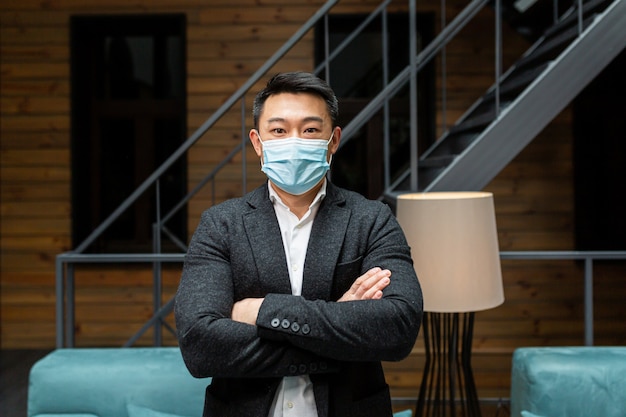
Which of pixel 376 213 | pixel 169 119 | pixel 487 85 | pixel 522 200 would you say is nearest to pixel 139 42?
pixel 169 119

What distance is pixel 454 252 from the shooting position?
2.14 metres

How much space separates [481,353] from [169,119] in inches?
115

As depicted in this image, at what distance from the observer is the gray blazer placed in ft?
4.20

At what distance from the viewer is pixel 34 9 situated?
5266 millimetres

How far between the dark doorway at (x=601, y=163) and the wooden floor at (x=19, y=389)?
232 centimetres

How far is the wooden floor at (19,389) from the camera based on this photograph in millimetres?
3080

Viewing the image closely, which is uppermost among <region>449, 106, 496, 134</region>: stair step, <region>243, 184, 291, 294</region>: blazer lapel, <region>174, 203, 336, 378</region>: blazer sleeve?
<region>449, 106, 496, 134</region>: stair step

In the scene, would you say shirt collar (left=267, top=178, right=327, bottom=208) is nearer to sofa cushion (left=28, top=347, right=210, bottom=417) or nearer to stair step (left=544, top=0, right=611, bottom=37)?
sofa cushion (left=28, top=347, right=210, bottom=417)

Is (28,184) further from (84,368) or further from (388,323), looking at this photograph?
(388,323)

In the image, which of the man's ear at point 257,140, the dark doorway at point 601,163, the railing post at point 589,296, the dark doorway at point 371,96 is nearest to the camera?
the man's ear at point 257,140

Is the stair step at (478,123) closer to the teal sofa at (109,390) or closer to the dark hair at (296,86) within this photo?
the teal sofa at (109,390)

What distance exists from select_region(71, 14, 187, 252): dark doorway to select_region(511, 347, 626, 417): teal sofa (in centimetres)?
374

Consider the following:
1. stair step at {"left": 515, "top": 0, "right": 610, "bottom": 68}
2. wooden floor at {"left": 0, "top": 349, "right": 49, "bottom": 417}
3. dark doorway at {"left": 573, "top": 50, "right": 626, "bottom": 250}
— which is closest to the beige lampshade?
stair step at {"left": 515, "top": 0, "right": 610, "bottom": 68}

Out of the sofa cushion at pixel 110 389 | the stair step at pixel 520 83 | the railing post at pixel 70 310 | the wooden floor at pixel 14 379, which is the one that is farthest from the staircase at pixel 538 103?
the wooden floor at pixel 14 379
